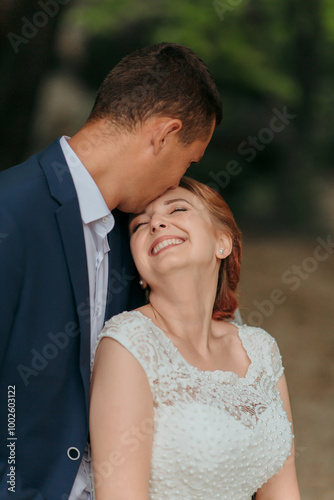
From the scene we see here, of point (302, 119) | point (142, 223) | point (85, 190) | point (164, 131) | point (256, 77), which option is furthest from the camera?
point (302, 119)

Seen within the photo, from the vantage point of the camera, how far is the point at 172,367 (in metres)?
2.02

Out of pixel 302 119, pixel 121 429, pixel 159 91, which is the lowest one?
pixel 302 119

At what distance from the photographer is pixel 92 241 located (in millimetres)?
2141

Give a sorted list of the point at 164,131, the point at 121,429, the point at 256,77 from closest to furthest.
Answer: the point at 121,429 → the point at 164,131 → the point at 256,77

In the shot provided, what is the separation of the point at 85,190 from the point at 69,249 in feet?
0.70

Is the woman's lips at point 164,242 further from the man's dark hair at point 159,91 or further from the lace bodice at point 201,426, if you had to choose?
the man's dark hair at point 159,91

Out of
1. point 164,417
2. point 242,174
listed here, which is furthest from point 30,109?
point 242,174

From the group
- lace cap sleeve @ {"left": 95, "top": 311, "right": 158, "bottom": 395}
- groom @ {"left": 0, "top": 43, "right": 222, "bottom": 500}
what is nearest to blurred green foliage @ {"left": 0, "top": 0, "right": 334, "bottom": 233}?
groom @ {"left": 0, "top": 43, "right": 222, "bottom": 500}

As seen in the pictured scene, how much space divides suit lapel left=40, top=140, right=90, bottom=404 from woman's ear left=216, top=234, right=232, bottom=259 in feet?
1.77

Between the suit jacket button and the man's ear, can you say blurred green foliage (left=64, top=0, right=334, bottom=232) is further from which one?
the suit jacket button

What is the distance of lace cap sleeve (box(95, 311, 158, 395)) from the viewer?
6.35ft

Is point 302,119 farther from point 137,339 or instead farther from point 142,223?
point 137,339

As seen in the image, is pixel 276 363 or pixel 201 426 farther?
pixel 276 363

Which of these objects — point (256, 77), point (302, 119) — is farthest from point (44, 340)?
point (302, 119)
